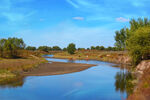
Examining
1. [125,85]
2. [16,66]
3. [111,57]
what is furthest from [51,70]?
[111,57]

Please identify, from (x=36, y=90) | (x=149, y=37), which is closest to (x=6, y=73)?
(x=36, y=90)

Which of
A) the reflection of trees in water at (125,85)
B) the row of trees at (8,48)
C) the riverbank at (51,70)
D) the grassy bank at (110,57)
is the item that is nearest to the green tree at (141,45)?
the reflection of trees in water at (125,85)

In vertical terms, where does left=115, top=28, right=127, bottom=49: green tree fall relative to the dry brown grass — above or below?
above

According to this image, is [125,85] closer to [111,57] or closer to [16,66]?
[16,66]

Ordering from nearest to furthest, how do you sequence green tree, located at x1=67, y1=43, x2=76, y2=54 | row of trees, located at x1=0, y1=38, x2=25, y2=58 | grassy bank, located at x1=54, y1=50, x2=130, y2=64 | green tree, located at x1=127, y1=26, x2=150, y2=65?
1. green tree, located at x1=127, y1=26, x2=150, y2=65
2. row of trees, located at x1=0, y1=38, x2=25, y2=58
3. grassy bank, located at x1=54, y1=50, x2=130, y2=64
4. green tree, located at x1=67, y1=43, x2=76, y2=54

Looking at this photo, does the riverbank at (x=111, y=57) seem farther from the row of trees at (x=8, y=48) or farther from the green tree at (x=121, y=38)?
the row of trees at (x=8, y=48)

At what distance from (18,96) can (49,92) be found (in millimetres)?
4591

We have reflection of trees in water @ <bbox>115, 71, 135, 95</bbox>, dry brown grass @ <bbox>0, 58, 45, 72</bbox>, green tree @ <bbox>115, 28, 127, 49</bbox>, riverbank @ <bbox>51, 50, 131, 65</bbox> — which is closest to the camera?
reflection of trees in water @ <bbox>115, 71, 135, 95</bbox>

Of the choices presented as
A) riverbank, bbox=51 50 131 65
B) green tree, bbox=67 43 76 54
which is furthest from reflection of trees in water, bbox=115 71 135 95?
green tree, bbox=67 43 76 54

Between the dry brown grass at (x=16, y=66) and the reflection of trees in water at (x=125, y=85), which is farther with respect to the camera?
the dry brown grass at (x=16, y=66)

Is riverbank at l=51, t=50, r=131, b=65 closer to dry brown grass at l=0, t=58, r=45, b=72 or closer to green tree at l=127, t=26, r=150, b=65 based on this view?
green tree at l=127, t=26, r=150, b=65

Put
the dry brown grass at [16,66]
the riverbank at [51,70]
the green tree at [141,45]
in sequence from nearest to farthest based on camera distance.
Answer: the riverbank at [51,70]
the dry brown grass at [16,66]
the green tree at [141,45]

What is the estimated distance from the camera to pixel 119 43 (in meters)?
104

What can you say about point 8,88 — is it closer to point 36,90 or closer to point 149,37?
point 36,90
